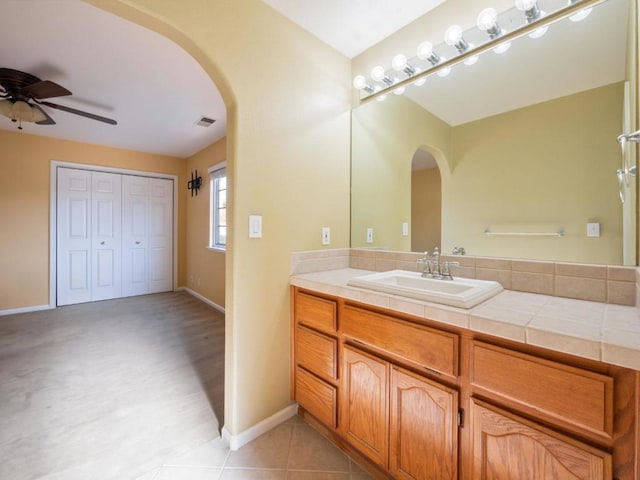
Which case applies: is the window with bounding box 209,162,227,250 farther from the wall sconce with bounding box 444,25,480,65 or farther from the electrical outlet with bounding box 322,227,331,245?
the wall sconce with bounding box 444,25,480,65

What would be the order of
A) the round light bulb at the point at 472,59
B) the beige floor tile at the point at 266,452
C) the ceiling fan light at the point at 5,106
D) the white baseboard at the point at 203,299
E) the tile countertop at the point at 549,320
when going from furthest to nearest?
the white baseboard at the point at 203,299 → the ceiling fan light at the point at 5,106 → the round light bulb at the point at 472,59 → the beige floor tile at the point at 266,452 → the tile countertop at the point at 549,320

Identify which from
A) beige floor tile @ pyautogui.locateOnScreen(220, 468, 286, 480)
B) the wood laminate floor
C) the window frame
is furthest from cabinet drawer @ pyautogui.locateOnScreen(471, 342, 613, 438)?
the window frame

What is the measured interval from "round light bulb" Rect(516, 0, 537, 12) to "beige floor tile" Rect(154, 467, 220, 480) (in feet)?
8.45

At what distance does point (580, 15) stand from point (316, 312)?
1815 mm

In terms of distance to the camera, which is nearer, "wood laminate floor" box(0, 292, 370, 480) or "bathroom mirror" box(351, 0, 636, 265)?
"bathroom mirror" box(351, 0, 636, 265)

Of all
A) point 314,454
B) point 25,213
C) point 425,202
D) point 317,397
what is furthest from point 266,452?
point 25,213

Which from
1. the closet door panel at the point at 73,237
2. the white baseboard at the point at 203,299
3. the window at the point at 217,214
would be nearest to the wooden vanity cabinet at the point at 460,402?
the white baseboard at the point at 203,299

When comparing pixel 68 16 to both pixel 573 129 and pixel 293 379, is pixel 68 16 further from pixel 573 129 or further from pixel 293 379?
pixel 573 129

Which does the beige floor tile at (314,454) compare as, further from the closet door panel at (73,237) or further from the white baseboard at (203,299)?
the closet door panel at (73,237)

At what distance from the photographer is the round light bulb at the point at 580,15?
118 cm

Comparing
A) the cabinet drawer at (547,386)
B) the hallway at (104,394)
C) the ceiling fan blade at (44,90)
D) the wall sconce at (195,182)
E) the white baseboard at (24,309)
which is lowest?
the hallway at (104,394)

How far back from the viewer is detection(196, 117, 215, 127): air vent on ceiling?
130 inches

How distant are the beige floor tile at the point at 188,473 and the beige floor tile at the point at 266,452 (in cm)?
8

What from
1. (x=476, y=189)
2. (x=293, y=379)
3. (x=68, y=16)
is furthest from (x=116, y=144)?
(x=476, y=189)
